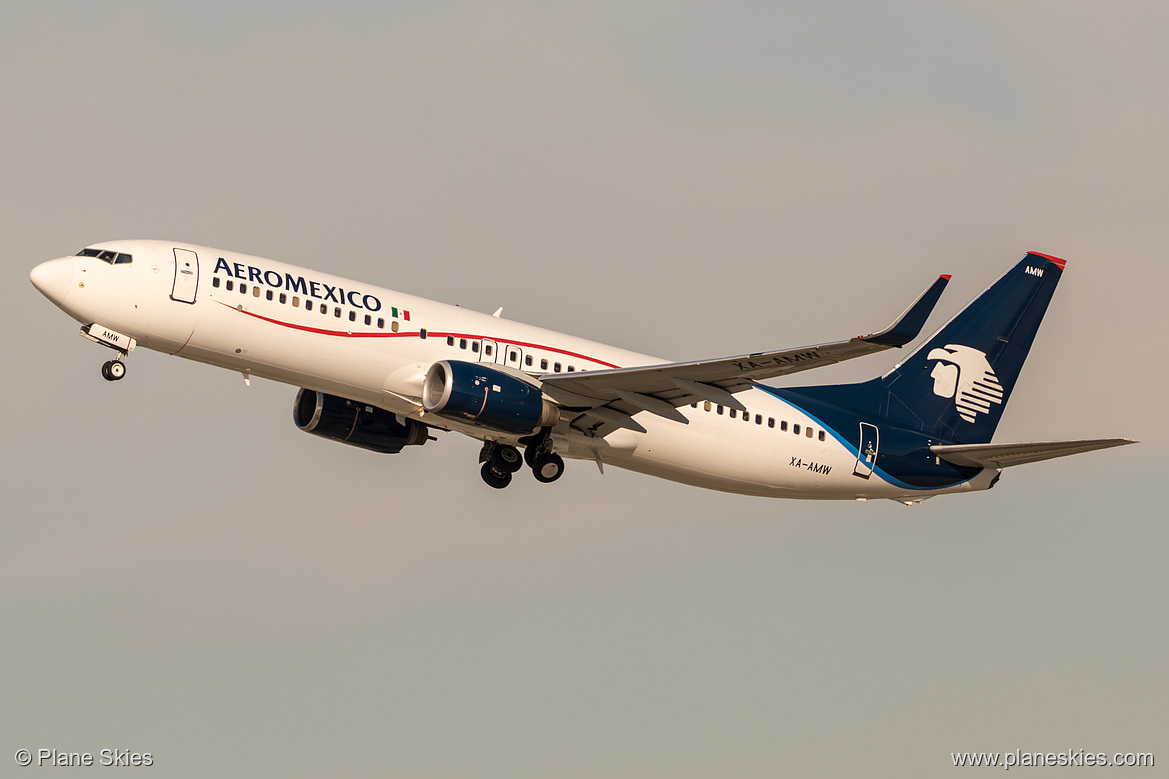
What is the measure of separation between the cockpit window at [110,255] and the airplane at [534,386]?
0.05 meters

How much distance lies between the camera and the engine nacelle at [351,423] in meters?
44.1

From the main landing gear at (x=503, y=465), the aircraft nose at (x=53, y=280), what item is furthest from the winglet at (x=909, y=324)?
the aircraft nose at (x=53, y=280)

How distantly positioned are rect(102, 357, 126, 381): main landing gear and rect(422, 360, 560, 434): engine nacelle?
26.9 feet

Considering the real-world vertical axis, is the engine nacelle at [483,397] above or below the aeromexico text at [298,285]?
below

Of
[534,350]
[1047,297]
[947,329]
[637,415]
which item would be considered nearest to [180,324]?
[534,350]

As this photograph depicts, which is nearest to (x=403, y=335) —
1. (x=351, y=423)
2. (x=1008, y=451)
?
(x=351, y=423)

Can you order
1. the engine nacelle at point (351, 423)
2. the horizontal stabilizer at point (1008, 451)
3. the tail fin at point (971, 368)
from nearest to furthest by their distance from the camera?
the horizontal stabilizer at point (1008, 451) < the engine nacelle at point (351, 423) < the tail fin at point (971, 368)

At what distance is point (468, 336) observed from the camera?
4009 centimetres

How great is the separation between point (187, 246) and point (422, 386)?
7462 mm

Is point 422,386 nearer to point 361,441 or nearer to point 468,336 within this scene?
point 468,336

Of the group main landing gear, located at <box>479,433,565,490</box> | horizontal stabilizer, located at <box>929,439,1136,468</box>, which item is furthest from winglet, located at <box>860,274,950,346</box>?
main landing gear, located at <box>479,433,565,490</box>

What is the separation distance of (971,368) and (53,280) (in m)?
30.1

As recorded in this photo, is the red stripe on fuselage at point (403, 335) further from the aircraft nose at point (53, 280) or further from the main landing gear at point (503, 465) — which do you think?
the aircraft nose at point (53, 280)

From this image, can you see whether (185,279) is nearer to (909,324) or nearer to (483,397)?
(483,397)
